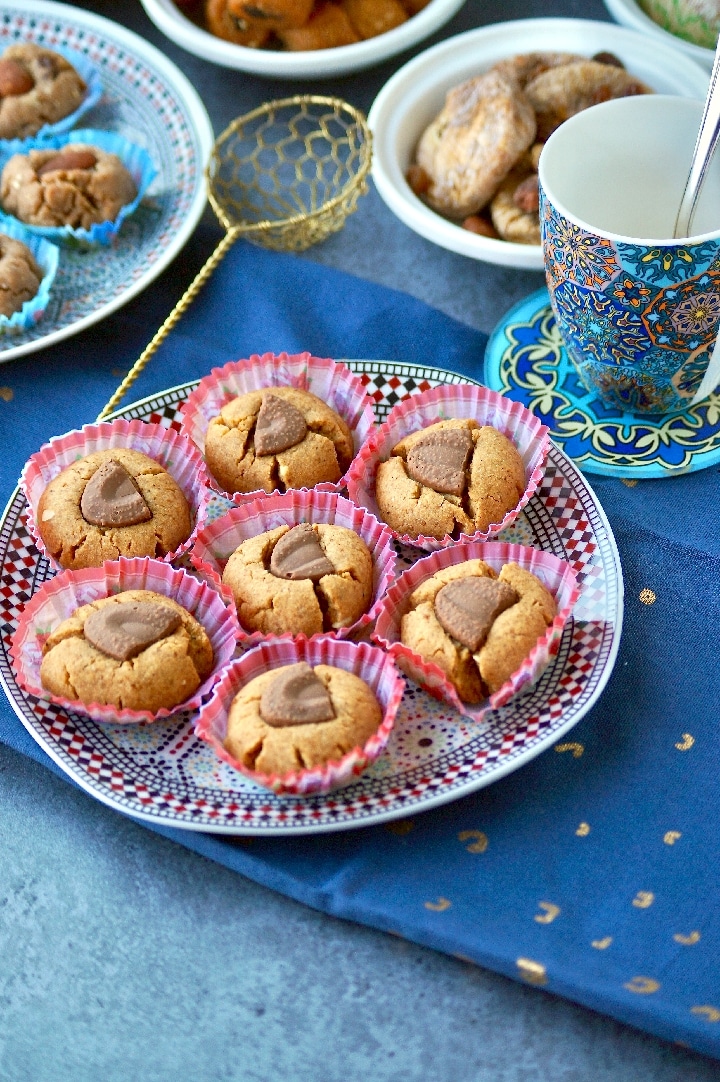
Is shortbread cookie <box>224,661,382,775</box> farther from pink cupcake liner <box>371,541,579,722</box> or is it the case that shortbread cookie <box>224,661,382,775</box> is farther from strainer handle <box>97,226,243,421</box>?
strainer handle <box>97,226,243,421</box>

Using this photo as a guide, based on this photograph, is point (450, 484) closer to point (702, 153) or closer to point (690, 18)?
point (702, 153)

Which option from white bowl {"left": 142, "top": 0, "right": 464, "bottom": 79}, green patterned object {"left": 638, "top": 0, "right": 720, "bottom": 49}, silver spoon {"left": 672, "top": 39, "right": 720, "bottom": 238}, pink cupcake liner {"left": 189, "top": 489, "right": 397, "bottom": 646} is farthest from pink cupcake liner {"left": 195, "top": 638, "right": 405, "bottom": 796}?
green patterned object {"left": 638, "top": 0, "right": 720, "bottom": 49}

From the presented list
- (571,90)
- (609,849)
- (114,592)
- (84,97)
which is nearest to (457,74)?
(571,90)

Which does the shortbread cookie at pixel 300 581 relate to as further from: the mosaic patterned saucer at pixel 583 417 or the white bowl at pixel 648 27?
the white bowl at pixel 648 27

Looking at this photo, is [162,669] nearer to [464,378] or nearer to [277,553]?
[277,553]

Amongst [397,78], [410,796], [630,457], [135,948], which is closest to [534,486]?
[630,457]

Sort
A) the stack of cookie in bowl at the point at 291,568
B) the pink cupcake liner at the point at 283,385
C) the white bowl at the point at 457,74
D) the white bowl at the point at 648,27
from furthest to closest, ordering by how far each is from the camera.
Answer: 1. the white bowl at the point at 648,27
2. the white bowl at the point at 457,74
3. the pink cupcake liner at the point at 283,385
4. the stack of cookie in bowl at the point at 291,568

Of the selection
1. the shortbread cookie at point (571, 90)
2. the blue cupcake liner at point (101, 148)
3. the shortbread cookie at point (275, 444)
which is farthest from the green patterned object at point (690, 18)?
the shortbread cookie at point (275, 444)
